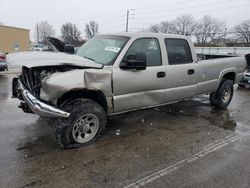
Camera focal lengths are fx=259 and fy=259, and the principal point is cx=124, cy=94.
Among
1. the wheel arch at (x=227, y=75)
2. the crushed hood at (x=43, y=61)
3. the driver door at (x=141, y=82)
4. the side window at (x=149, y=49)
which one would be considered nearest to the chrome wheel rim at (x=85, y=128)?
the driver door at (x=141, y=82)

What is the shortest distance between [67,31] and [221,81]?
7977cm

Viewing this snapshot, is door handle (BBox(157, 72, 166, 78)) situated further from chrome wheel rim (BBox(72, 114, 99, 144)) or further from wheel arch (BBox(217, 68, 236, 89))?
wheel arch (BBox(217, 68, 236, 89))

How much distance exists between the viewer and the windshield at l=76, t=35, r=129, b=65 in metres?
4.65

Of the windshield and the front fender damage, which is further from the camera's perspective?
the windshield

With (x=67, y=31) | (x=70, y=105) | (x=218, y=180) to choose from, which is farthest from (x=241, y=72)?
(x=67, y=31)

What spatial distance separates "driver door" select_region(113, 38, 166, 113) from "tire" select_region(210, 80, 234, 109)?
7.60ft

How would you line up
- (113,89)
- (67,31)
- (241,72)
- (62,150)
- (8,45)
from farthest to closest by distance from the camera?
(67,31), (8,45), (241,72), (113,89), (62,150)

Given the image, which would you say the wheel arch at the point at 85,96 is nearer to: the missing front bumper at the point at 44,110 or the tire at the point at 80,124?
the tire at the point at 80,124

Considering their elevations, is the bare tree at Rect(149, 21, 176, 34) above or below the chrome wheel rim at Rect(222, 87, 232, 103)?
above

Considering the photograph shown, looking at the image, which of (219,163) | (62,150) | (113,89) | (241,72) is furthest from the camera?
(241,72)

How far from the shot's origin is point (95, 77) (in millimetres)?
4180

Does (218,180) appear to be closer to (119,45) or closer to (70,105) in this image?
(70,105)

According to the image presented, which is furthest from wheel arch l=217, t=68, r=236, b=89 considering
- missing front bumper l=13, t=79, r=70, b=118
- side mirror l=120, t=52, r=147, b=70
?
missing front bumper l=13, t=79, r=70, b=118

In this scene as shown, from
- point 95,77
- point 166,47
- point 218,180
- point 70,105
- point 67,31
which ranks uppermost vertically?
point 67,31
